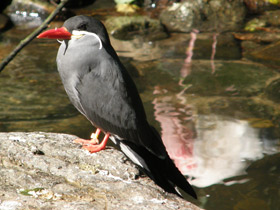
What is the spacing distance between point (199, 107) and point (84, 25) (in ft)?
11.0

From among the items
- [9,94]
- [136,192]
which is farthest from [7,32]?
[136,192]

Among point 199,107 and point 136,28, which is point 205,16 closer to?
point 136,28

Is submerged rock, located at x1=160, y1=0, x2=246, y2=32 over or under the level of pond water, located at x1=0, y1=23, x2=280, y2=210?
over

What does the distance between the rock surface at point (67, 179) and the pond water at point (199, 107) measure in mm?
1354

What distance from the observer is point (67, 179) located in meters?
2.80

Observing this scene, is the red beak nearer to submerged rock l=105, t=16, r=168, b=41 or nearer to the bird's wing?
the bird's wing

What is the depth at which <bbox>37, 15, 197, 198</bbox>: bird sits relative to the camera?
2.94m

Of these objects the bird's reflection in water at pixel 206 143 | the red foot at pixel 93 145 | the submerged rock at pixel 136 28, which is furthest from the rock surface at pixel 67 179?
the submerged rock at pixel 136 28

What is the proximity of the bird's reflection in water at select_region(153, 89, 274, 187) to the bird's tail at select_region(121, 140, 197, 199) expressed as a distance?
55.8 inches

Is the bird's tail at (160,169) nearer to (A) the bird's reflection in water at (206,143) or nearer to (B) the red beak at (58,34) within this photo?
(B) the red beak at (58,34)

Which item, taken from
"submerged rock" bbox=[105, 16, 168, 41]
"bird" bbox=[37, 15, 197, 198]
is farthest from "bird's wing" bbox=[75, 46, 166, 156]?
"submerged rock" bbox=[105, 16, 168, 41]

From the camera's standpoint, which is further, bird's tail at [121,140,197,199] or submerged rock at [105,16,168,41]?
submerged rock at [105,16,168,41]

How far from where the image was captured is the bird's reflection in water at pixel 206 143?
4562mm

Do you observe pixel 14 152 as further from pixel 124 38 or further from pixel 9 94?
pixel 124 38
